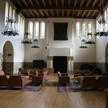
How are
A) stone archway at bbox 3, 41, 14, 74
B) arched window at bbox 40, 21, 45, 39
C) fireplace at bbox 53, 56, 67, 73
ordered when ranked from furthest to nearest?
arched window at bbox 40, 21, 45, 39 < fireplace at bbox 53, 56, 67, 73 < stone archway at bbox 3, 41, 14, 74

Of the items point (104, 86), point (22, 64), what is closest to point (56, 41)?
point (22, 64)

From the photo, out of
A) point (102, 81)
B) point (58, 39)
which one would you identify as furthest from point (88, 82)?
point (58, 39)

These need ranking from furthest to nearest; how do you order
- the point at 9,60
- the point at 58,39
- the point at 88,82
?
the point at 58,39
the point at 9,60
the point at 88,82

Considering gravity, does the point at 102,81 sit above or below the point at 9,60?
below

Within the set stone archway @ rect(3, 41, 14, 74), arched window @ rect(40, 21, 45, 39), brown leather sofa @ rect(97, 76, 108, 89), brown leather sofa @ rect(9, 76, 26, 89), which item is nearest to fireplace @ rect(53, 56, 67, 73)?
arched window @ rect(40, 21, 45, 39)

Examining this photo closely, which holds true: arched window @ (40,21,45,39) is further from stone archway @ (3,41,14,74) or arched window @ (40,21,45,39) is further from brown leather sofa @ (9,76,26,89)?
brown leather sofa @ (9,76,26,89)

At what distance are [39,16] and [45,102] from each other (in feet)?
50.2

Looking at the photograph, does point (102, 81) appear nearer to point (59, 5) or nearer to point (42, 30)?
point (59, 5)

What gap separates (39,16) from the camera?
62.8 feet

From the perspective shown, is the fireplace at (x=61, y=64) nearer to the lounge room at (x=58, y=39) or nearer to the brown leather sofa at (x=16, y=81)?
the lounge room at (x=58, y=39)

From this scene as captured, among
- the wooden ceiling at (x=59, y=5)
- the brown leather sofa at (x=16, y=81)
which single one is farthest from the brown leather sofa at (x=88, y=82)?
the wooden ceiling at (x=59, y=5)

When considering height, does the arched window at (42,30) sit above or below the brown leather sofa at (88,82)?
above

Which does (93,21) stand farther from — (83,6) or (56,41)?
(56,41)

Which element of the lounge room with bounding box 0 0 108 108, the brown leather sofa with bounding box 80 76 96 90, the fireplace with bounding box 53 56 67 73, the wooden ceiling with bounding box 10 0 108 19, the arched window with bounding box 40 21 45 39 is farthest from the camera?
the arched window with bounding box 40 21 45 39
